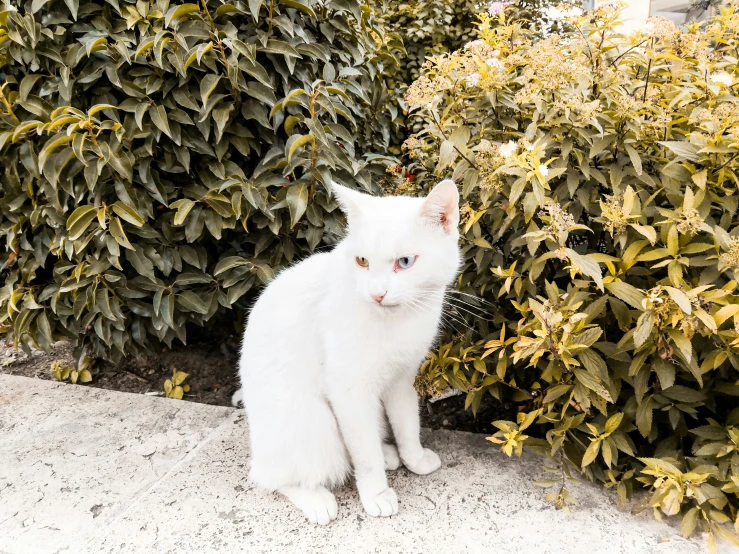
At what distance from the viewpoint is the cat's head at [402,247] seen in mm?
1546

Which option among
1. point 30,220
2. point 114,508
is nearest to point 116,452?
point 114,508

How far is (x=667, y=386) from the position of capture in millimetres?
1554

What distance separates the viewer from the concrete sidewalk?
1.65 metres

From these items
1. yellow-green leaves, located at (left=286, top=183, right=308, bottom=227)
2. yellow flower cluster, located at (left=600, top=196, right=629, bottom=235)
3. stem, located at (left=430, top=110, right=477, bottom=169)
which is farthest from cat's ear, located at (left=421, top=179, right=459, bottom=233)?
yellow-green leaves, located at (left=286, top=183, right=308, bottom=227)

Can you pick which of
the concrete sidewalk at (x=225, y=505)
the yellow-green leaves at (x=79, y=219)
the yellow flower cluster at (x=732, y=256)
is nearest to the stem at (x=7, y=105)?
the yellow-green leaves at (x=79, y=219)

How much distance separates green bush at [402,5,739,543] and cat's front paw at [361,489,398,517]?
0.46m

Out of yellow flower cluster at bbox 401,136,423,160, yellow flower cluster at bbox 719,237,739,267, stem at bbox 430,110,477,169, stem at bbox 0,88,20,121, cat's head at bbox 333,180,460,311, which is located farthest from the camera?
yellow flower cluster at bbox 401,136,423,160

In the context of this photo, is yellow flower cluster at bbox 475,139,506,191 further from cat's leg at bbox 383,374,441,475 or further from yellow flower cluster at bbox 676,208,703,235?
cat's leg at bbox 383,374,441,475

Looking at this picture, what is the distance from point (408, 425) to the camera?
1973mm

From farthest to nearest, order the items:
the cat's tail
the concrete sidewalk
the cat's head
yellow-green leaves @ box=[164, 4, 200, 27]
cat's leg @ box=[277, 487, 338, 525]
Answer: the cat's tail, yellow-green leaves @ box=[164, 4, 200, 27], cat's leg @ box=[277, 487, 338, 525], the concrete sidewalk, the cat's head

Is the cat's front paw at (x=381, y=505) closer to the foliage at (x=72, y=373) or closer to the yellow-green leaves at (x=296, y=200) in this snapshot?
the yellow-green leaves at (x=296, y=200)

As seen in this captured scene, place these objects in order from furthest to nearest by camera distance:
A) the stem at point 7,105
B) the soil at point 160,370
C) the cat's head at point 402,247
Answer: the soil at point 160,370, the stem at point 7,105, the cat's head at point 402,247

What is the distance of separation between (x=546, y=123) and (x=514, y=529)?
1.49 m

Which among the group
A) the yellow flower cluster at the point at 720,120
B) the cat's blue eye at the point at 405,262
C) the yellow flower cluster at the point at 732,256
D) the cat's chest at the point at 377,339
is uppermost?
the yellow flower cluster at the point at 720,120
